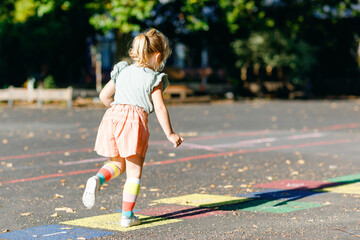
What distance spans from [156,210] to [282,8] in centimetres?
2925

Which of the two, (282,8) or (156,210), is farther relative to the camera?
(282,8)

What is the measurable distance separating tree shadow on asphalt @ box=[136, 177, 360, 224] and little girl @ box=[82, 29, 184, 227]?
1.67 feet

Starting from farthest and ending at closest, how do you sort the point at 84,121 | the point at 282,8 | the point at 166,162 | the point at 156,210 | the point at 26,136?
the point at 282,8, the point at 84,121, the point at 26,136, the point at 166,162, the point at 156,210

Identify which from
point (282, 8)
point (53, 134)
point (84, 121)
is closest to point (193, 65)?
point (282, 8)

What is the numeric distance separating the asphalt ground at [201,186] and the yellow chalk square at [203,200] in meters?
0.01

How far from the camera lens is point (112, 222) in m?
5.57

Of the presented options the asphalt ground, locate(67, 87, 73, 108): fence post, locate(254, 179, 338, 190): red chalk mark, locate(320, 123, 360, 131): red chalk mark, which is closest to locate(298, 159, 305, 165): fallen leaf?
the asphalt ground

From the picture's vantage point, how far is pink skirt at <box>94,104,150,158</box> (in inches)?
207

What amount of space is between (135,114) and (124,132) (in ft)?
0.57

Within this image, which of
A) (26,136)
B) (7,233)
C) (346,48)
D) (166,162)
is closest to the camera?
(7,233)

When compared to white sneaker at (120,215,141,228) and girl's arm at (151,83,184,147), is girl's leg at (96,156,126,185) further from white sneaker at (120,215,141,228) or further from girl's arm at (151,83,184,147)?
girl's arm at (151,83,184,147)

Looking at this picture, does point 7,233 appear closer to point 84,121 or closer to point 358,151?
point 358,151

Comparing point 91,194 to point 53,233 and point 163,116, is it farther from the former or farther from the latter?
point 163,116

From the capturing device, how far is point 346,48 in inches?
1613
